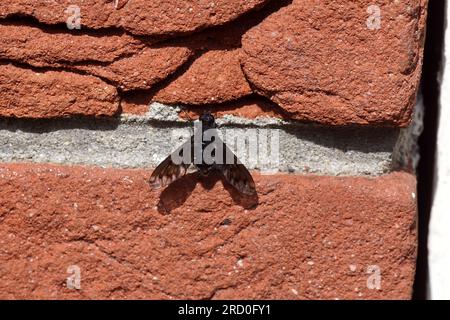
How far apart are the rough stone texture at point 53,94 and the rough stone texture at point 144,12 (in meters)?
0.07

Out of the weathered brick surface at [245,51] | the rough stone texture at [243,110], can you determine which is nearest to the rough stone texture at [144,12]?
the weathered brick surface at [245,51]

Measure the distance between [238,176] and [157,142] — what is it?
4.5 inches

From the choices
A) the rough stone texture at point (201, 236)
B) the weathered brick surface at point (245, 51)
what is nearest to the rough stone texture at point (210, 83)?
the weathered brick surface at point (245, 51)

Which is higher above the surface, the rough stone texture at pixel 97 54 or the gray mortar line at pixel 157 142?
the rough stone texture at pixel 97 54

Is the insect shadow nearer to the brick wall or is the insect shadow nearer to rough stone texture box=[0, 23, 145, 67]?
the brick wall

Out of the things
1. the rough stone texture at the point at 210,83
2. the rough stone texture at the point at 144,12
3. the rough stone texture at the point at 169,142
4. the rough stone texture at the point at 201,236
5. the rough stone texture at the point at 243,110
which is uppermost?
the rough stone texture at the point at 144,12

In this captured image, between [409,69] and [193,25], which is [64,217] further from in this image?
[409,69]

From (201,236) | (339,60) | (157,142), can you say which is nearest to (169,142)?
(157,142)

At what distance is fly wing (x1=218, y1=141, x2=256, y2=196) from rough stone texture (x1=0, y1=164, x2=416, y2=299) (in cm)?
2

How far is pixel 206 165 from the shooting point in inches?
36.7

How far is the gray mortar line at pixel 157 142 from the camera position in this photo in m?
0.94

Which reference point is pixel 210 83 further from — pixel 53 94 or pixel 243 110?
pixel 53 94

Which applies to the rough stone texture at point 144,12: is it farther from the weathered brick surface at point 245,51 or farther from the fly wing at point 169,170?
the fly wing at point 169,170

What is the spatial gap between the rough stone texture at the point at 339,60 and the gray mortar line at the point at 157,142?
4 centimetres
